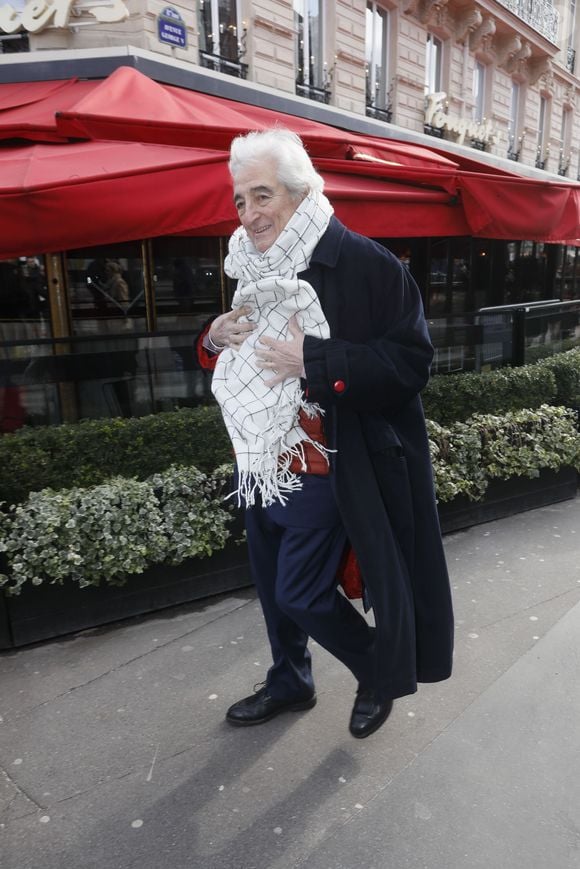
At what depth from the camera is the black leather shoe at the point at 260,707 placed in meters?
2.62

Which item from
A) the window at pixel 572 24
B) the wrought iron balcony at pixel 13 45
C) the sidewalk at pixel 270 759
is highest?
the window at pixel 572 24

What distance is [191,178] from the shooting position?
2.97 metres

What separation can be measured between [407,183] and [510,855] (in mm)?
3584

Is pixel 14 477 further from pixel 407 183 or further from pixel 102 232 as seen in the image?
pixel 407 183

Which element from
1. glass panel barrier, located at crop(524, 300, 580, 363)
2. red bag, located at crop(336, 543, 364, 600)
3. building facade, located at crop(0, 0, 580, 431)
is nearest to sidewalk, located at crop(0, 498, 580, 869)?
red bag, located at crop(336, 543, 364, 600)

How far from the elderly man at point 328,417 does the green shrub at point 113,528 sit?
109 cm

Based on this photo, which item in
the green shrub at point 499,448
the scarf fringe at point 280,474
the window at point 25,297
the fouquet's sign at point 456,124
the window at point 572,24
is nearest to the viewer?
the scarf fringe at point 280,474

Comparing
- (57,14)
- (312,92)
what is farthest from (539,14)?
(57,14)

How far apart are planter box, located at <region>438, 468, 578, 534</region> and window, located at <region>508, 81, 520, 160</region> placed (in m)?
13.8

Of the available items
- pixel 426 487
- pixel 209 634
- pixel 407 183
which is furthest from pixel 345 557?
pixel 407 183

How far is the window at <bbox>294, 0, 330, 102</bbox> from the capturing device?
9977mm

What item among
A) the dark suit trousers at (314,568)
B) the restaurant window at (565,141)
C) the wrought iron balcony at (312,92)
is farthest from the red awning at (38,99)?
the restaurant window at (565,141)

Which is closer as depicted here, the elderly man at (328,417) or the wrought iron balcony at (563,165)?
the elderly man at (328,417)

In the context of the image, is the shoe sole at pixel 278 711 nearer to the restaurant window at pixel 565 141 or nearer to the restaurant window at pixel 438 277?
the restaurant window at pixel 438 277
